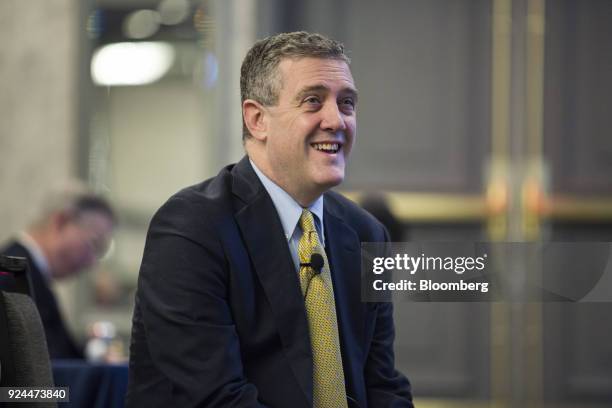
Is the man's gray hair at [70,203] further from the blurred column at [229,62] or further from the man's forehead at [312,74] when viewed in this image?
the man's forehead at [312,74]

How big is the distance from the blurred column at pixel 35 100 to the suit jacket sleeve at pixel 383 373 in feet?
9.66

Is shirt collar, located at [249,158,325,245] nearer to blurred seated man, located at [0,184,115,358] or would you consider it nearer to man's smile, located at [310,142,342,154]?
man's smile, located at [310,142,342,154]

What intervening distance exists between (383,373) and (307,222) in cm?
29

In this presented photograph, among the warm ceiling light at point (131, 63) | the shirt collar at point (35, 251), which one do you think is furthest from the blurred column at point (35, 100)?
the shirt collar at point (35, 251)

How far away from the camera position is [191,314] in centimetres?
159

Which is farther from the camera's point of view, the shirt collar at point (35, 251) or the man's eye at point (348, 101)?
the shirt collar at point (35, 251)

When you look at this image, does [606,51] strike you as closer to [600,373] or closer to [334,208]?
[600,373]

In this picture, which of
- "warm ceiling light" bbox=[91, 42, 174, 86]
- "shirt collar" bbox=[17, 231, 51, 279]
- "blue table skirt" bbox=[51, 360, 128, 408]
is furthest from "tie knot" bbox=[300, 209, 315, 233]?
"warm ceiling light" bbox=[91, 42, 174, 86]

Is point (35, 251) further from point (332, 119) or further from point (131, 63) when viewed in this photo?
point (332, 119)

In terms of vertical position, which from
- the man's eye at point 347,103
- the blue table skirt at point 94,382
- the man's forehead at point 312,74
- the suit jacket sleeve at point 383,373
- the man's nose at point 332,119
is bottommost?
the blue table skirt at point 94,382

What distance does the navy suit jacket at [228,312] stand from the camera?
1.59 meters

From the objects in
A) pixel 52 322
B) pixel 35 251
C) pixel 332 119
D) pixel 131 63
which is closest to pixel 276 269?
pixel 332 119

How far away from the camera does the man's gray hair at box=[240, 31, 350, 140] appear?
167cm

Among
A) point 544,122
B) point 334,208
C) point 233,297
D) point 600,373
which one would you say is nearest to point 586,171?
point 544,122
